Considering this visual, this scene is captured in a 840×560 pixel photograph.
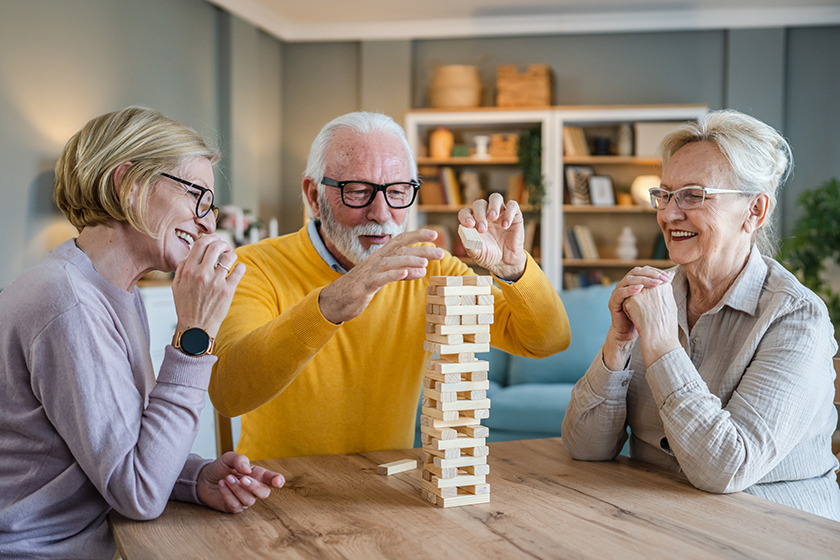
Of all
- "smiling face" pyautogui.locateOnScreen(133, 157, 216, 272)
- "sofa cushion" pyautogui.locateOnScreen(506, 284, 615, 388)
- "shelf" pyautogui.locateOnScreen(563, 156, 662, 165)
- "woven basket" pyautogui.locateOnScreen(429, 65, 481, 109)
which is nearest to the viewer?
"smiling face" pyautogui.locateOnScreen(133, 157, 216, 272)

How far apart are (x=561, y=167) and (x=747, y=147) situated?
428 centimetres

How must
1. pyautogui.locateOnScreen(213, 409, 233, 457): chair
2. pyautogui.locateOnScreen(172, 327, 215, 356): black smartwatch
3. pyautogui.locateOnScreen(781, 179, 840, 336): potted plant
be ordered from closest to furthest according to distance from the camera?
pyautogui.locateOnScreen(172, 327, 215, 356): black smartwatch → pyautogui.locateOnScreen(213, 409, 233, 457): chair → pyautogui.locateOnScreen(781, 179, 840, 336): potted plant

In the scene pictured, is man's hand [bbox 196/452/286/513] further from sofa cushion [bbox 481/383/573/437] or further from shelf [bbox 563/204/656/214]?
shelf [bbox 563/204/656/214]

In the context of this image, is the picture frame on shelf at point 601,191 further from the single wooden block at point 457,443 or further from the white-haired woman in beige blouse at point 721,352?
the single wooden block at point 457,443

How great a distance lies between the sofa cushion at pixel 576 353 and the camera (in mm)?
3908

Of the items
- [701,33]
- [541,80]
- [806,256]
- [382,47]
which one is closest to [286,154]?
[382,47]

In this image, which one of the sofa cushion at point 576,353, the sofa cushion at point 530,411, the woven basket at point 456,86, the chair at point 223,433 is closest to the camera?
the chair at point 223,433

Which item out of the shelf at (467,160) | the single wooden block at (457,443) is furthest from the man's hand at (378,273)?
the shelf at (467,160)

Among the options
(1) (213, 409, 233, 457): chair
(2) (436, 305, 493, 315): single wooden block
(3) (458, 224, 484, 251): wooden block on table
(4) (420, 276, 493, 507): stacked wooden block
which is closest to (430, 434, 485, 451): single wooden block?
(4) (420, 276, 493, 507): stacked wooden block

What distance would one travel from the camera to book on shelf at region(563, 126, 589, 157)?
18.8ft

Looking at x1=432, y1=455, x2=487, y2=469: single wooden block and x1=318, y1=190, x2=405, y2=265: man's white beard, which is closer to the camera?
x1=432, y1=455, x2=487, y2=469: single wooden block

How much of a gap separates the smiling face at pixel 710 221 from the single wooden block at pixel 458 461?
0.71 metres

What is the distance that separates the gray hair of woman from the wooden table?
0.67 metres

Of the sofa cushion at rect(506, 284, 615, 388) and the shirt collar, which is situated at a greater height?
the shirt collar
